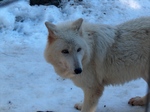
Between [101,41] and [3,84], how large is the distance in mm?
2363

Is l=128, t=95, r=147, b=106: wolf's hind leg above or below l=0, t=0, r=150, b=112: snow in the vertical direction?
above

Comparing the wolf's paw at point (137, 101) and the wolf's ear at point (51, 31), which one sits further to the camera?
the wolf's paw at point (137, 101)

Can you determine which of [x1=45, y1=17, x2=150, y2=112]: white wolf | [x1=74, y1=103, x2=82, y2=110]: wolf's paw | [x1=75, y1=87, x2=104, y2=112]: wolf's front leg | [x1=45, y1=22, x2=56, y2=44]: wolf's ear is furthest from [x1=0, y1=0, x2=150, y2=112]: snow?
[x1=45, y1=22, x2=56, y2=44]: wolf's ear

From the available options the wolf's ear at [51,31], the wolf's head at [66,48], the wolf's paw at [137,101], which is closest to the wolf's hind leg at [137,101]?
the wolf's paw at [137,101]

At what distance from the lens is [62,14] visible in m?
8.32

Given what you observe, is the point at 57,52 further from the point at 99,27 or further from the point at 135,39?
the point at 135,39

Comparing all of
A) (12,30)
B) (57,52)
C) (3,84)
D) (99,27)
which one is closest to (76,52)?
(57,52)

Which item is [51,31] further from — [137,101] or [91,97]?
[137,101]

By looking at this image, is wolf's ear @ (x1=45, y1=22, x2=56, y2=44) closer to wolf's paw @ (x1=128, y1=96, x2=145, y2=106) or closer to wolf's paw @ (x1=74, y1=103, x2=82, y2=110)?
wolf's paw @ (x1=74, y1=103, x2=82, y2=110)

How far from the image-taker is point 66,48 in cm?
399

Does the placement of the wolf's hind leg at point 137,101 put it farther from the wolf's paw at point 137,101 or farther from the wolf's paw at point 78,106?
the wolf's paw at point 78,106

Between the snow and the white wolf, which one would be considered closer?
the white wolf

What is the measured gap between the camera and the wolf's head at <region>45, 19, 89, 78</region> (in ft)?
13.0

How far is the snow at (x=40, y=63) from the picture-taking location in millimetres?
5129
